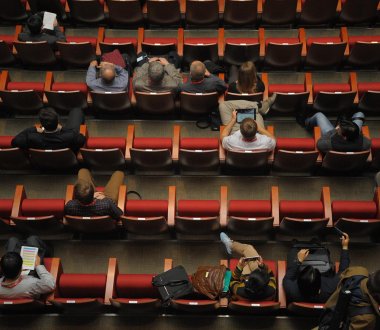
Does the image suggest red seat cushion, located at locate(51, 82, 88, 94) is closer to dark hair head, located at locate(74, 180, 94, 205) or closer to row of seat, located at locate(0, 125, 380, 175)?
row of seat, located at locate(0, 125, 380, 175)

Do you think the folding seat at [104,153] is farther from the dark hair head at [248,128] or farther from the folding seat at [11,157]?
the dark hair head at [248,128]

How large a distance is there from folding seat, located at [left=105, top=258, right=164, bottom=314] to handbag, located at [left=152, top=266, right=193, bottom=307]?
25mm

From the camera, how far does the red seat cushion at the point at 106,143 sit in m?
1.49

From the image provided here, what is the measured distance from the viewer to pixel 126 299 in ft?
4.02

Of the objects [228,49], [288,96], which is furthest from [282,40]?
[288,96]

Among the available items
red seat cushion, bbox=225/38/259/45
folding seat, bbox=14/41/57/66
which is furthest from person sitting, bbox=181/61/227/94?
folding seat, bbox=14/41/57/66

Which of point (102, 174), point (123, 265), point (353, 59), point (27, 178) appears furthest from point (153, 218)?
point (353, 59)

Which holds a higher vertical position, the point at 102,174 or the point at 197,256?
the point at 102,174

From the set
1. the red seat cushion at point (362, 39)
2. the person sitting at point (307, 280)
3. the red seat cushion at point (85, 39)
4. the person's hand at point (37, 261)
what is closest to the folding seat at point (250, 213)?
the person sitting at point (307, 280)

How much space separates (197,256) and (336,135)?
0.47 metres

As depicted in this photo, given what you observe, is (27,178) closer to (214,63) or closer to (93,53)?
(93,53)

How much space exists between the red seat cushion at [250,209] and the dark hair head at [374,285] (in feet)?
1.20

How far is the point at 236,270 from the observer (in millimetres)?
1248

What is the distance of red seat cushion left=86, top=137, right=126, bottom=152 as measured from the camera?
4.90ft
